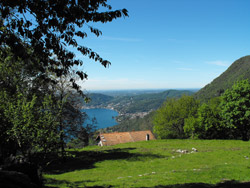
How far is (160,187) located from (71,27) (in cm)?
922

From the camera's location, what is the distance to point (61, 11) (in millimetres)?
6145

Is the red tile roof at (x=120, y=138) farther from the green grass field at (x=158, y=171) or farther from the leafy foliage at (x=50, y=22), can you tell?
the leafy foliage at (x=50, y=22)

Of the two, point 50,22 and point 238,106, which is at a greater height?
point 50,22

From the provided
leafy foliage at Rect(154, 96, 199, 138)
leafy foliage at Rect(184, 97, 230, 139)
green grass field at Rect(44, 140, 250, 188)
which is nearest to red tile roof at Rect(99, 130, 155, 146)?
leafy foliage at Rect(154, 96, 199, 138)

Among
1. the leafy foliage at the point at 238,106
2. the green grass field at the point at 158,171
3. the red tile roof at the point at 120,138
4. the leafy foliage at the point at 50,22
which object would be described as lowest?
the red tile roof at the point at 120,138

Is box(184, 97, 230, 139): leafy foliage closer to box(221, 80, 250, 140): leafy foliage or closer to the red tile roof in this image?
box(221, 80, 250, 140): leafy foliage

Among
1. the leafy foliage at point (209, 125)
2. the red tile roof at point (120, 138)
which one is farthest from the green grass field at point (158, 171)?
the red tile roof at point (120, 138)

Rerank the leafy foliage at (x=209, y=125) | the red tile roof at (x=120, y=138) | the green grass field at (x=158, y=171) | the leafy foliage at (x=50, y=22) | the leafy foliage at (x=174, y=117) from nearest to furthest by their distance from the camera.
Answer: the leafy foliage at (x=50, y=22), the green grass field at (x=158, y=171), the leafy foliage at (x=209, y=125), the leafy foliage at (x=174, y=117), the red tile roof at (x=120, y=138)

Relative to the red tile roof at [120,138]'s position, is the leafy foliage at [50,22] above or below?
above

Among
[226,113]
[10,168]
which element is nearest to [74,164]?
[10,168]

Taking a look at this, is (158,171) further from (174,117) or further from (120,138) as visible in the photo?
(120,138)

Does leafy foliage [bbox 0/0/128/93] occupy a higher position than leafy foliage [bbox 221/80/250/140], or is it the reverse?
leafy foliage [bbox 0/0/128/93]

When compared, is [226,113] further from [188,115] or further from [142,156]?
[142,156]

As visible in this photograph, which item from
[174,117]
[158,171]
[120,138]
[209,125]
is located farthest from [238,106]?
[120,138]
